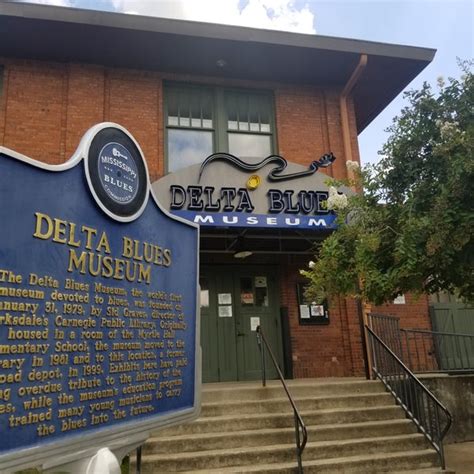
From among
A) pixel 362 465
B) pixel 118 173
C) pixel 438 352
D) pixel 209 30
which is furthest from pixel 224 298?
pixel 118 173

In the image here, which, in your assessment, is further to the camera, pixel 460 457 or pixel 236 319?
pixel 236 319

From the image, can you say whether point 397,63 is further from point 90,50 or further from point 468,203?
point 468,203

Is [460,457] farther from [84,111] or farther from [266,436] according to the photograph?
[84,111]

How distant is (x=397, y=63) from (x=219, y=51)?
382 cm

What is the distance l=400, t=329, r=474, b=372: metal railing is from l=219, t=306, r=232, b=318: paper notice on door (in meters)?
3.49

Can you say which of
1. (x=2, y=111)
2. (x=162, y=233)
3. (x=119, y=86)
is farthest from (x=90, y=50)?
(x=162, y=233)

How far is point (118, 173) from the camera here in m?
2.88

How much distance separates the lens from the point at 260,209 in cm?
823

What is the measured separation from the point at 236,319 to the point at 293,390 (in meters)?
2.50

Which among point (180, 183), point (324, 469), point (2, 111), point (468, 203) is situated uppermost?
point (2, 111)

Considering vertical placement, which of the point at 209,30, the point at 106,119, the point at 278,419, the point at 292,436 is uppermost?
the point at 209,30

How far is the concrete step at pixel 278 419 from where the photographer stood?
6.32 metres

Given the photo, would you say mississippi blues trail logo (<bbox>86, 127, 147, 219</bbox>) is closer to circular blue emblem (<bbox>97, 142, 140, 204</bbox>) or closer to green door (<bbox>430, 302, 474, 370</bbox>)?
circular blue emblem (<bbox>97, 142, 140, 204</bbox>)

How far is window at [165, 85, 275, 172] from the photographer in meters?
10.0
